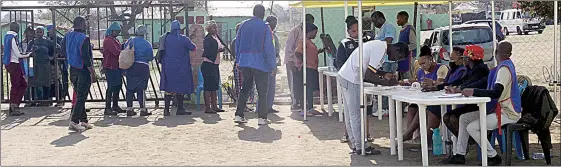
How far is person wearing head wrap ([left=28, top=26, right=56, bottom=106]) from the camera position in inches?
515

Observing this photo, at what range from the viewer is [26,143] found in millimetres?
9438

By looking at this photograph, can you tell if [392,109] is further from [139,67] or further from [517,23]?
[517,23]

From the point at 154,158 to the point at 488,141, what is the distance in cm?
321

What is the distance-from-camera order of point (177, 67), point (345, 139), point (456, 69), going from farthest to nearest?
point (177, 67) → point (345, 139) → point (456, 69)

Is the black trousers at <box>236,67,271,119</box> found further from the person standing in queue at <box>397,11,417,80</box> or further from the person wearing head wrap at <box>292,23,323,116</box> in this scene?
the person standing in queue at <box>397,11,417,80</box>

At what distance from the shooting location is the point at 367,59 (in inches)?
299

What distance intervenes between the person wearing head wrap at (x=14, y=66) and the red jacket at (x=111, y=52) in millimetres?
1341

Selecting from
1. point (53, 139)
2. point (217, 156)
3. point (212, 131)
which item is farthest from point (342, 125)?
point (53, 139)

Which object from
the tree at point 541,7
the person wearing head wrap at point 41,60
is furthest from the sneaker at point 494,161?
the person wearing head wrap at point 41,60

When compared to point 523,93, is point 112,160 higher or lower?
lower

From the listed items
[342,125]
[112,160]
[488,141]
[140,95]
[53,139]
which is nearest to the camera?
[488,141]

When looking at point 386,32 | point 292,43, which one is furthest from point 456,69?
point 292,43

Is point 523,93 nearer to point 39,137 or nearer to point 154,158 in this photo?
point 154,158

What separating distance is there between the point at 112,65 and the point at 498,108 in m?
6.73
